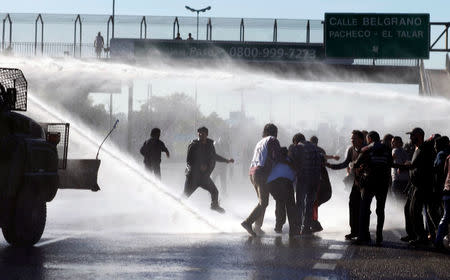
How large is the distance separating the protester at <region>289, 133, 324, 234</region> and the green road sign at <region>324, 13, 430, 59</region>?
27713 millimetres

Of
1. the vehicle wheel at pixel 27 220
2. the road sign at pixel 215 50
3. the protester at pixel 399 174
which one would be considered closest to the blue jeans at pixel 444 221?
the protester at pixel 399 174

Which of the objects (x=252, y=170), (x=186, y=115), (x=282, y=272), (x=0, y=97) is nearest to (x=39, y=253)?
(x=0, y=97)

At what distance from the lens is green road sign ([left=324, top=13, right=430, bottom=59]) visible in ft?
142

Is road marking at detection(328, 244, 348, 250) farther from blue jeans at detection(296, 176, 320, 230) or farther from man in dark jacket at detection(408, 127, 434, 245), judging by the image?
blue jeans at detection(296, 176, 320, 230)

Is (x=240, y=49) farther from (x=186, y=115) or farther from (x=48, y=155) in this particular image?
(x=186, y=115)

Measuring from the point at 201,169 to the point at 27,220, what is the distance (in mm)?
6110

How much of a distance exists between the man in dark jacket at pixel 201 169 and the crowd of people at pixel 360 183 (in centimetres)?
191

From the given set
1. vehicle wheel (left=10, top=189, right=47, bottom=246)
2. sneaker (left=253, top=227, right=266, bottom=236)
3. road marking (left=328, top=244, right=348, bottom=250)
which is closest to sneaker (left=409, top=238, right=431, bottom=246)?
road marking (left=328, top=244, right=348, bottom=250)

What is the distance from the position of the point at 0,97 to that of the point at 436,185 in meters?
6.13

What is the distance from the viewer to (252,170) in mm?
15789

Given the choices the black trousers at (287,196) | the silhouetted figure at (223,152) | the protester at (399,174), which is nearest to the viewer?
the black trousers at (287,196)

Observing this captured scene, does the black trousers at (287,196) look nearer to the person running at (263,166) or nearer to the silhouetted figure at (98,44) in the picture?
the person running at (263,166)

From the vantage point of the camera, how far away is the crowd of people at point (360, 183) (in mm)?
14652

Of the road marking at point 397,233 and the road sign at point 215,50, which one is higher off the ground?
the road sign at point 215,50
